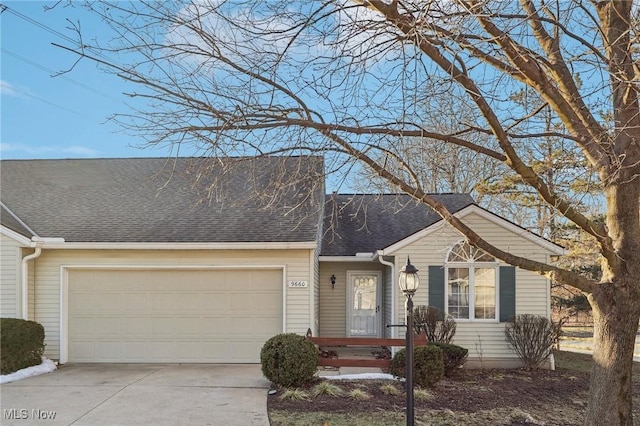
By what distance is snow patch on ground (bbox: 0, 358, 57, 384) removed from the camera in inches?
358

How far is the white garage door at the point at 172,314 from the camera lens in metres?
11.1

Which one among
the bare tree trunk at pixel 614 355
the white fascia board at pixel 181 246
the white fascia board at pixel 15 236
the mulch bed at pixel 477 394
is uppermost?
the white fascia board at pixel 15 236

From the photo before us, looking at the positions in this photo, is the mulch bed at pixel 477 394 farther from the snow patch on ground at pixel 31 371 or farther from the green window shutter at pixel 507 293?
the snow patch on ground at pixel 31 371

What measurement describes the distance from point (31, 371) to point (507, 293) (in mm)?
9596

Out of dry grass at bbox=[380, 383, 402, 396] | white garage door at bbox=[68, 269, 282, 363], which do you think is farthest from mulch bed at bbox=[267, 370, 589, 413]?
white garage door at bbox=[68, 269, 282, 363]

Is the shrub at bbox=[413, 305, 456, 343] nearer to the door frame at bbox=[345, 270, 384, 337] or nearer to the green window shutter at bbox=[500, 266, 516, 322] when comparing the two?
the green window shutter at bbox=[500, 266, 516, 322]

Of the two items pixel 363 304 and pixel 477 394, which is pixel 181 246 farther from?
pixel 477 394

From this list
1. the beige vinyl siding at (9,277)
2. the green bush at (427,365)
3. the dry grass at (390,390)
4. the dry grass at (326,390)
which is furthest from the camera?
the beige vinyl siding at (9,277)

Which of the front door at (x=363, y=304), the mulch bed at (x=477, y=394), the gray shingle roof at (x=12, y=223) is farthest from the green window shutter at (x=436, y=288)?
the gray shingle roof at (x=12, y=223)

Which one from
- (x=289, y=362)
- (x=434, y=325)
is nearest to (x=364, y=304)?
(x=434, y=325)

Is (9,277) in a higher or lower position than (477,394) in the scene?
higher

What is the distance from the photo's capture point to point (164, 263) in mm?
11188

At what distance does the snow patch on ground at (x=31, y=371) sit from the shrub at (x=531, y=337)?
366 inches

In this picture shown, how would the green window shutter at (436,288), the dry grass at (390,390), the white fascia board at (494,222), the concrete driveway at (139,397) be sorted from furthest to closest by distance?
the green window shutter at (436,288)
the white fascia board at (494,222)
the dry grass at (390,390)
the concrete driveway at (139,397)
